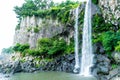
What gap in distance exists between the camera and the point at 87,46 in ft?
107

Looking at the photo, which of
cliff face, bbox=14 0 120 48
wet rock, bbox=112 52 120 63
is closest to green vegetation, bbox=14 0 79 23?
cliff face, bbox=14 0 120 48

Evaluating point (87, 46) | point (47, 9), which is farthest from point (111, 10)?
point (47, 9)

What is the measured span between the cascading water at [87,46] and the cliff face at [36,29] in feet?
18.1

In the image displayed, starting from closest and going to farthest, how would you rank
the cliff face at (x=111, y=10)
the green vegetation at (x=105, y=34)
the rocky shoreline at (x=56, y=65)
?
1. the green vegetation at (x=105, y=34)
2. the rocky shoreline at (x=56, y=65)
3. the cliff face at (x=111, y=10)

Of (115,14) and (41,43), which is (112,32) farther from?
(41,43)

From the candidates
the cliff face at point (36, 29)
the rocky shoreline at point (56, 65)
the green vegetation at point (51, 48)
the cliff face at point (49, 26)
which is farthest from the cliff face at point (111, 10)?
the cliff face at point (36, 29)

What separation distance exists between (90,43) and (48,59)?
7330 mm

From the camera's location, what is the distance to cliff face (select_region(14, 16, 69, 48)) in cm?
4044

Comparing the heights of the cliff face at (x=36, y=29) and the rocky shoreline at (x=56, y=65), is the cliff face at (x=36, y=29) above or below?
above

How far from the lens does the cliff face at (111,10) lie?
2959cm

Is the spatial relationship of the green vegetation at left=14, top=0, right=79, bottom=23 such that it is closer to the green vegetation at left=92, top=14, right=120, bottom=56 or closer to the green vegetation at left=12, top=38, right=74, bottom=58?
the green vegetation at left=12, top=38, right=74, bottom=58

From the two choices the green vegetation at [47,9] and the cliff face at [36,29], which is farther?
the cliff face at [36,29]

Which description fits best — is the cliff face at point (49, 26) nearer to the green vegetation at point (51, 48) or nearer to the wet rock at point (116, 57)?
the green vegetation at point (51, 48)

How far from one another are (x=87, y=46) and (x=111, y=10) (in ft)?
17.3
